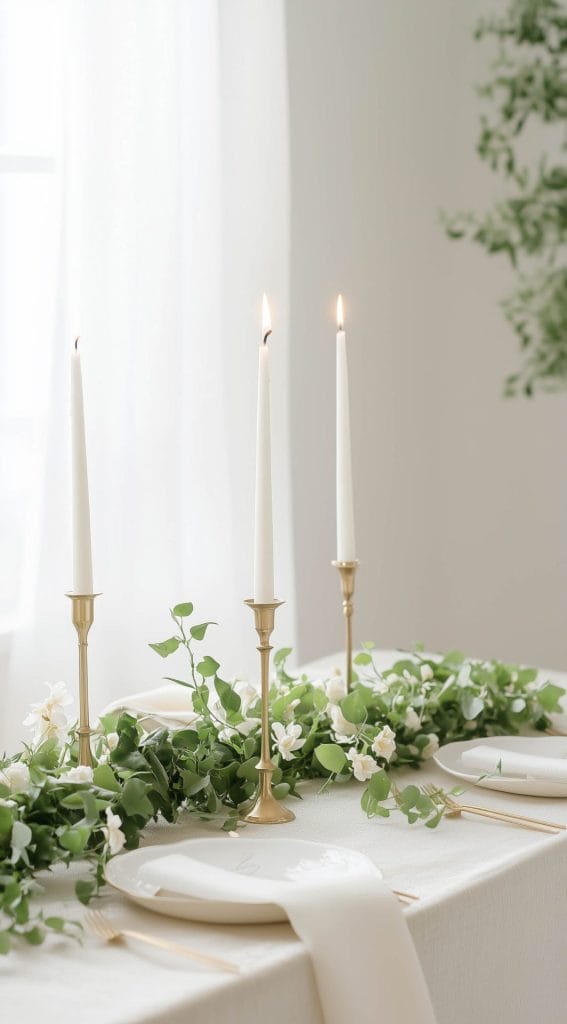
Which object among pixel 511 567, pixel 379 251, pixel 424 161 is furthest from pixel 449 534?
pixel 424 161

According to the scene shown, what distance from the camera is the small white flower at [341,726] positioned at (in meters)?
1.29

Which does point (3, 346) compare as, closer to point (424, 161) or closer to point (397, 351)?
point (397, 351)

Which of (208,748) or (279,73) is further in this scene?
(279,73)

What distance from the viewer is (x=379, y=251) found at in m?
3.32

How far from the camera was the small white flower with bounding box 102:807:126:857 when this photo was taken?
96 cm

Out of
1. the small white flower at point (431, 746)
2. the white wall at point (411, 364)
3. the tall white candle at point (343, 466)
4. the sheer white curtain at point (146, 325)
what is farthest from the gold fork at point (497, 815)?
the white wall at point (411, 364)

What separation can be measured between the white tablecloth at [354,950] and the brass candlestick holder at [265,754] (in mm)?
13

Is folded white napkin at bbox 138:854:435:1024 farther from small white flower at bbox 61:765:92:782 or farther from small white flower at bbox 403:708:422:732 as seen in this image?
small white flower at bbox 403:708:422:732

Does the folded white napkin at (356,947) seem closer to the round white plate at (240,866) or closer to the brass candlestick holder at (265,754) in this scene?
the round white plate at (240,866)

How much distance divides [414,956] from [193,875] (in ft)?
0.59

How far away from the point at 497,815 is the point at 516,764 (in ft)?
0.42

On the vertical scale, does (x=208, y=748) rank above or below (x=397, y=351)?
below

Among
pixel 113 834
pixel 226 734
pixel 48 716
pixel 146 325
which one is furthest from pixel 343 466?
pixel 146 325

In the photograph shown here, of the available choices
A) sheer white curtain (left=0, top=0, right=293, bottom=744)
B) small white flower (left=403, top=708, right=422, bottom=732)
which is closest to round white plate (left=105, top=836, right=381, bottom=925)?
small white flower (left=403, top=708, right=422, bottom=732)
